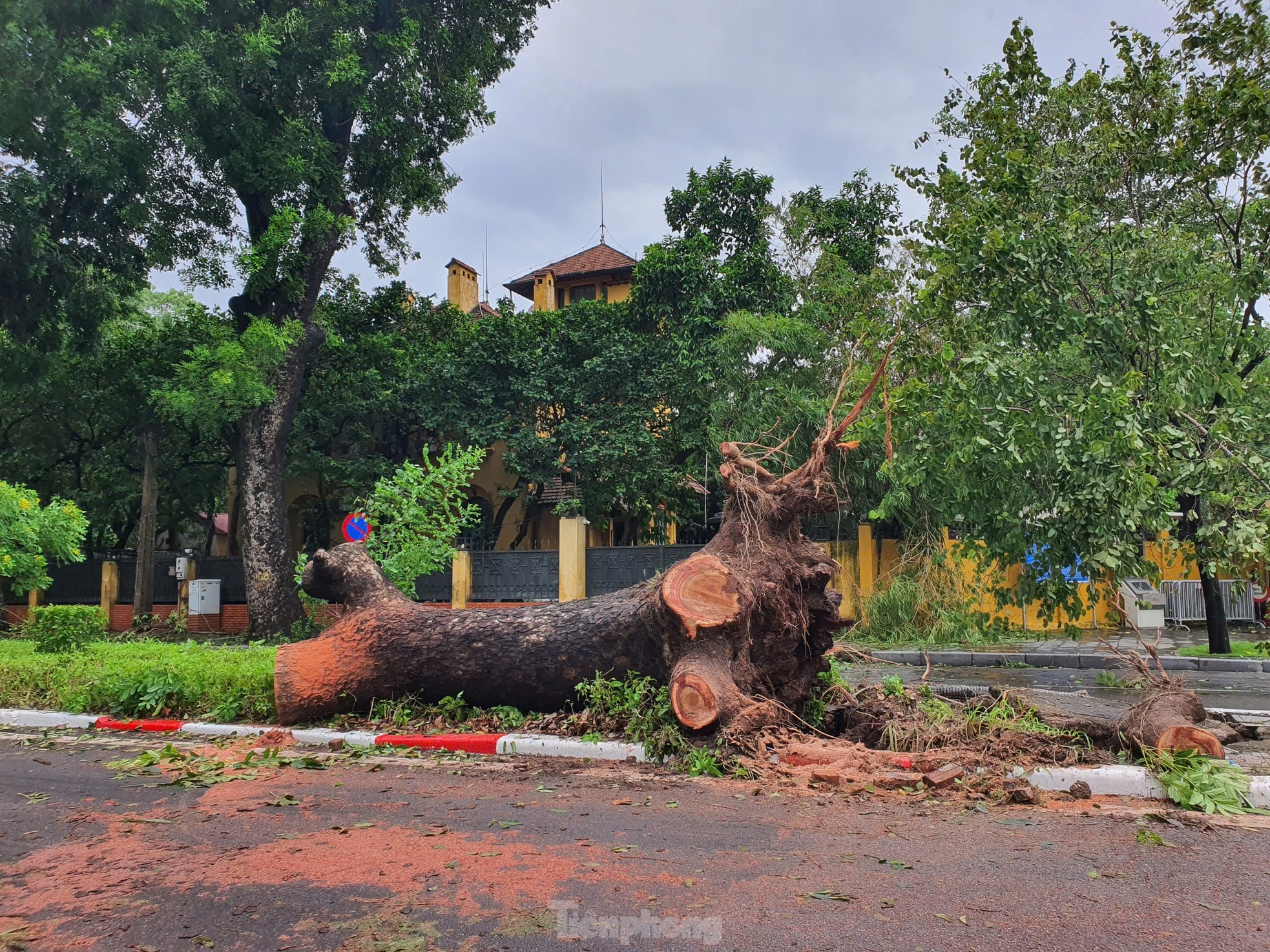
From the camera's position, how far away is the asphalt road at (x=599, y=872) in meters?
3.02

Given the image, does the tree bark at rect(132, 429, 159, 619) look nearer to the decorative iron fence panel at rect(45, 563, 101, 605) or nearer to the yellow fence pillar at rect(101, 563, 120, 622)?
the yellow fence pillar at rect(101, 563, 120, 622)

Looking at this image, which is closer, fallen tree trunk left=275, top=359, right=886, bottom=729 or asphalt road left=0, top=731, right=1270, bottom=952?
asphalt road left=0, top=731, right=1270, bottom=952

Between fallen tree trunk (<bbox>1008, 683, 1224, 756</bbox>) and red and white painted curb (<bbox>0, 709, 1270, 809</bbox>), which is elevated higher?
fallen tree trunk (<bbox>1008, 683, 1224, 756</bbox>)

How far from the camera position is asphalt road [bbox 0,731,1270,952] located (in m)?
3.02

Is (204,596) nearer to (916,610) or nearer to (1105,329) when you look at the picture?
(916,610)

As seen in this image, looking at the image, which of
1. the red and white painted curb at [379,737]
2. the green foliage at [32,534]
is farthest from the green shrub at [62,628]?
the red and white painted curb at [379,737]

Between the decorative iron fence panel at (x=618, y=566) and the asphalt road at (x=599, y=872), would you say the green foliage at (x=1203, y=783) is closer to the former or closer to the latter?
the asphalt road at (x=599, y=872)

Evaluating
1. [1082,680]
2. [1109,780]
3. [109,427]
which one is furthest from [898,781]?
[109,427]

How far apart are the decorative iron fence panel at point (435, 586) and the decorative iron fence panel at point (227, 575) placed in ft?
18.3

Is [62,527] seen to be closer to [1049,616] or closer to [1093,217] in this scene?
[1049,616]

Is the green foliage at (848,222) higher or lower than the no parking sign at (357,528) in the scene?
higher

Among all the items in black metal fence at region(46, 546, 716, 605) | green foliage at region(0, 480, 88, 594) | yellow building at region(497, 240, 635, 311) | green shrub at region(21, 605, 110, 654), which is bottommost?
green shrub at region(21, 605, 110, 654)

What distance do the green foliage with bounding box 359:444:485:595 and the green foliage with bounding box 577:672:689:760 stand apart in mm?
4218

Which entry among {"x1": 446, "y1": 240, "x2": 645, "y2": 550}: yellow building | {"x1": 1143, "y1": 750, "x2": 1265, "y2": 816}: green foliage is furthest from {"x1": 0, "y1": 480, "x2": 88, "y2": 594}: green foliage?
{"x1": 446, "y1": 240, "x2": 645, "y2": 550}: yellow building
